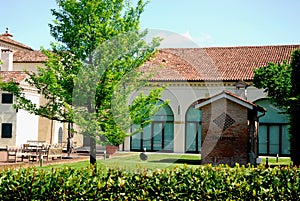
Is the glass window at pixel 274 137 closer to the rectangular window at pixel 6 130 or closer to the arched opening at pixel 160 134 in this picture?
the arched opening at pixel 160 134

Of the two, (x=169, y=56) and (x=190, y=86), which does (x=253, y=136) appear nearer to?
(x=190, y=86)

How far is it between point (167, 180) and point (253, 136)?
765 inches

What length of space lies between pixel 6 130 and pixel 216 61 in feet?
61.0

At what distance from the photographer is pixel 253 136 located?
2686 cm

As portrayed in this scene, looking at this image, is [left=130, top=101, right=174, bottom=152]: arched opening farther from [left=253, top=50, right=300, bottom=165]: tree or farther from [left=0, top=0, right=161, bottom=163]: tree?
[left=0, top=0, right=161, bottom=163]: tree

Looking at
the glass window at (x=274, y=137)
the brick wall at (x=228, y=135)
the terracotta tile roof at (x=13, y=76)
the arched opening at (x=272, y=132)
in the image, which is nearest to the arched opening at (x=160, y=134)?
the arched opening at (x=272, y=132)

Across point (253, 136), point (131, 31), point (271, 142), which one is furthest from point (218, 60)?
point (131, 31)

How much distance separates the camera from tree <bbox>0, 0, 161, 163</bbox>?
1559 cm

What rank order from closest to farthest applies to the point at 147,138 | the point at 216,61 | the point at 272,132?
1. the point at 272,132
2. the point at 147,138
3. the point at 216,61

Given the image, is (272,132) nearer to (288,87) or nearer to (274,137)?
(274,137)

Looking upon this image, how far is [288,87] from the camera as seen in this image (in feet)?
76.4

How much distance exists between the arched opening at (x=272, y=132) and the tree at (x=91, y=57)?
19537mm

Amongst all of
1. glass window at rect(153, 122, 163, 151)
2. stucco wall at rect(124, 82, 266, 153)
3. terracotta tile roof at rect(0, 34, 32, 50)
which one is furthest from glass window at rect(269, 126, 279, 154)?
terracotta tile roof at rect(0, 34, 32, 50)

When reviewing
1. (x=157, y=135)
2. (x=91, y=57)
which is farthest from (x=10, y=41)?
(x=91, y=57)
